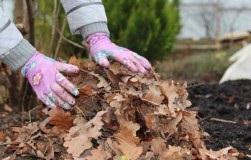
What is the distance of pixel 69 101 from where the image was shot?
7.41 ft

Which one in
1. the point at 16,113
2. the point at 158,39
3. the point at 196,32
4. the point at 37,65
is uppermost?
the point at 37,65

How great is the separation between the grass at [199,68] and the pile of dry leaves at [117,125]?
5.99m

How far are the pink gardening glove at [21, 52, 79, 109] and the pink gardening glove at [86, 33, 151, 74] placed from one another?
138 mm

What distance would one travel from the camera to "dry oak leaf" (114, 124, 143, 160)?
213 cm

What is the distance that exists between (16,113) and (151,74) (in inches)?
77.0

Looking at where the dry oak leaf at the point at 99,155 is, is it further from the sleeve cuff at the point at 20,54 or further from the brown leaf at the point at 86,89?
the sleeve cuff at the point at 20,54

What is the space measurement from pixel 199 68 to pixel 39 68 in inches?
279

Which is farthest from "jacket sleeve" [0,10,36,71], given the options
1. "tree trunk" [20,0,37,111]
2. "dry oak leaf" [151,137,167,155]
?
"tree trunk" [20,0,37,111]

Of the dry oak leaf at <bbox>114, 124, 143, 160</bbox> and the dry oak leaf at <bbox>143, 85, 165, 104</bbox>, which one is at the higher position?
the dry oak leaf at <bbox>143, 85, 165, 104</bbox>

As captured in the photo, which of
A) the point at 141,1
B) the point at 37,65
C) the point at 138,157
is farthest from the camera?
the point at 141,1

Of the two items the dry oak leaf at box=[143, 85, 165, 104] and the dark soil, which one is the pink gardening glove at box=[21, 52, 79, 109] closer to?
the dry oak leaf at box=[143, 85, 165, 104]

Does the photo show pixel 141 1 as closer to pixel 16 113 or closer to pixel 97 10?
pixel 16 113

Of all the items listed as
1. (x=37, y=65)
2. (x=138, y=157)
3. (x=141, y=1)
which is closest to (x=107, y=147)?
(x=138, y=157)

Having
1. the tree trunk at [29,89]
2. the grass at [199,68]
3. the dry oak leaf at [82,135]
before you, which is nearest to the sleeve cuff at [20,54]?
the dry oak leaf at [82,135]
